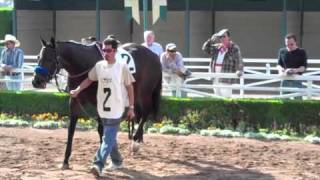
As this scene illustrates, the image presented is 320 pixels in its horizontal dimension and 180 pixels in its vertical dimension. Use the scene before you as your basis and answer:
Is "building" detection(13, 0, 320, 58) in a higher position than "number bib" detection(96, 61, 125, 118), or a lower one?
higher

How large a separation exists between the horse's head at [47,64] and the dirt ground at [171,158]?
1182 millimetres

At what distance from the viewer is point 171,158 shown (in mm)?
9812

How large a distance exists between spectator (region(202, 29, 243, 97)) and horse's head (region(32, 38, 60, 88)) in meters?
3.87

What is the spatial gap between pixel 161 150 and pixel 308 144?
246 centimetres

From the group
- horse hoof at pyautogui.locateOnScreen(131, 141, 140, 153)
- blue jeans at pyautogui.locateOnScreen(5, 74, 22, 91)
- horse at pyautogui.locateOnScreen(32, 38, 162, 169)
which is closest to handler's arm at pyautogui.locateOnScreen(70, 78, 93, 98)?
horse at pyautogui.locateOnScreen(32, 38, 162, 169)

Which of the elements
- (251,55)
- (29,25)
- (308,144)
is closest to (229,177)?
(308,144)

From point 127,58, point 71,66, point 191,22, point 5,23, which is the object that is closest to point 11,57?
point 127,58

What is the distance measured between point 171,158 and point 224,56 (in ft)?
10.5

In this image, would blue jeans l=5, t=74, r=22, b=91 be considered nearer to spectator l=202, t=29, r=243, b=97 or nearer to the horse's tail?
spectator l=202, t=29, r=243, b=97

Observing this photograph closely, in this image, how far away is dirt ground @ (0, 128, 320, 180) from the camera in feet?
28.3

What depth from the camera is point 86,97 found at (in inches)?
362

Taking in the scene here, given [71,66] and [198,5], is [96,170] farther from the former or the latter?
[198,5]

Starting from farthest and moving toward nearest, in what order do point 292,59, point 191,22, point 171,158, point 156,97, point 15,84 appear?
1. point 191,22
2. point 15,84
3. point 292,59
4. point 156,97
5. point 171,158

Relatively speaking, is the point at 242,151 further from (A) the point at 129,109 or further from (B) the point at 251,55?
(B) the point at 251,55
